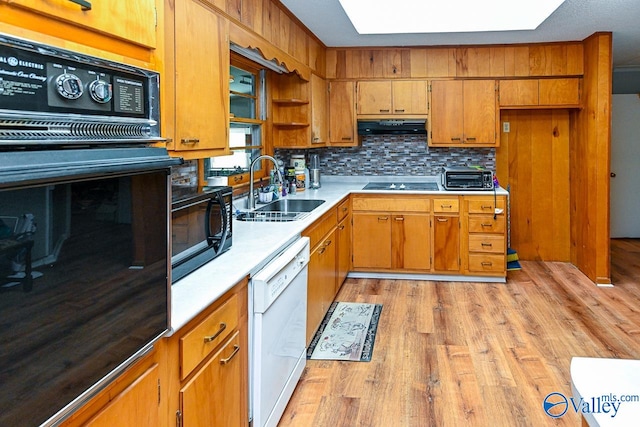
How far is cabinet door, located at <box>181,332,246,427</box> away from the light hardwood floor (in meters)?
0.72

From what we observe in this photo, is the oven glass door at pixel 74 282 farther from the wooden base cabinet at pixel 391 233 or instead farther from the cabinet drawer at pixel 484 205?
the cabinet drawer at pixel 484 205

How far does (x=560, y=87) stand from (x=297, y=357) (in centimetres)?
391

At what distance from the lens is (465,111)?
5207 millimetres

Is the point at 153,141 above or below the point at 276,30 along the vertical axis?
below

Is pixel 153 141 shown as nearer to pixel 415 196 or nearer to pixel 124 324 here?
pixel 124 324

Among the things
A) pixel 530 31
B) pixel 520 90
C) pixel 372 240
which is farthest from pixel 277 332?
pixel 520 90

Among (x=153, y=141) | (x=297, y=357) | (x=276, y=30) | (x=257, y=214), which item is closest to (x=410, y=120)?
(x=276, y=30)

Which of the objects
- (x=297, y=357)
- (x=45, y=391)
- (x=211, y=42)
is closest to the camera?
(x=45, y=391)

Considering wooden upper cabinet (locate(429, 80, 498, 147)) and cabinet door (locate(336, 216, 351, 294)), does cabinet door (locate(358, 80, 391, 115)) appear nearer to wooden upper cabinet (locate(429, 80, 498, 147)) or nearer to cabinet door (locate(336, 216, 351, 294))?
wooden upper cabinet (locate(429, 80, 498, 147))

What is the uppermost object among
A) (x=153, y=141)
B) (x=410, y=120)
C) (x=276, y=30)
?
(x=276, y=30)

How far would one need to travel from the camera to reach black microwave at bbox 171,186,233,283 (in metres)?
1.79

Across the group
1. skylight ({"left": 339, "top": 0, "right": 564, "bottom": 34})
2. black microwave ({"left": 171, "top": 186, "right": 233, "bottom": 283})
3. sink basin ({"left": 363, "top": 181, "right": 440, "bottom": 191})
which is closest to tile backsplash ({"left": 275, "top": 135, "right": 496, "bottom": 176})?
sink basin ({"left": 363, "top": 181, "right": 440, "bottom": 191})

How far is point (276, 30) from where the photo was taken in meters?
3.53

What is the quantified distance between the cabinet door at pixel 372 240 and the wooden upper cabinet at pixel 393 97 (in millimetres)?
1058
